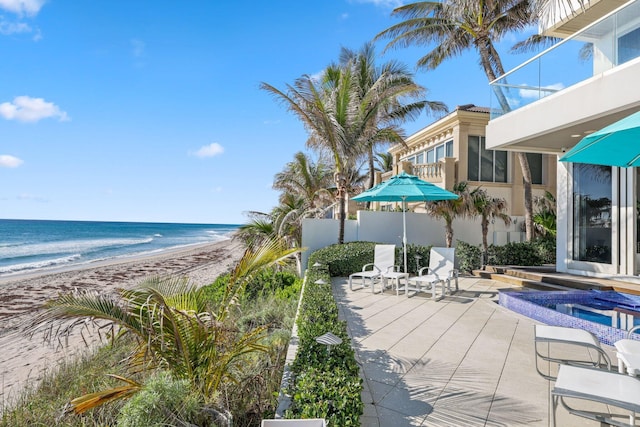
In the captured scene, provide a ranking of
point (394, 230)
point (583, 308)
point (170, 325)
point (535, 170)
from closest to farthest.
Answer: point (170, 325), point (583, 308), point (394, 230), point (535, 170)

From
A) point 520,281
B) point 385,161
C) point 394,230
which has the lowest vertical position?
point 520,281

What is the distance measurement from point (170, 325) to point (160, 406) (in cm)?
74

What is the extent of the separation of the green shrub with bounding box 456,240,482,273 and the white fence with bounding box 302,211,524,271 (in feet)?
4.94

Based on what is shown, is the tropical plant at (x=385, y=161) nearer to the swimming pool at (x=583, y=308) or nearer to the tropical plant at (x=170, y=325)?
the swimming pool at (x=583, y=308)

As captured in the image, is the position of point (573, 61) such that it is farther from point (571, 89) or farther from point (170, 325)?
point (170, 325)

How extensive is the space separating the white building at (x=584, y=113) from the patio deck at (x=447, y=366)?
4.07 m

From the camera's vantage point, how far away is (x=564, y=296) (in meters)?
7.38

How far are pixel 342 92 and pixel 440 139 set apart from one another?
6879mm

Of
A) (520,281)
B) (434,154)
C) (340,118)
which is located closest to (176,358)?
(520,281)

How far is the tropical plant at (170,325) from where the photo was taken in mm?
3127

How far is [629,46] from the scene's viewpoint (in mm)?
6594

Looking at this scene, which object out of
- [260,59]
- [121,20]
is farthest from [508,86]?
[121,20]

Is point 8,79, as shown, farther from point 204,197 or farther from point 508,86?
point 204,197

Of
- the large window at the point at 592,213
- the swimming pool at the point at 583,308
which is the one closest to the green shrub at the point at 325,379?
the swimming pool at the point at 583,308
